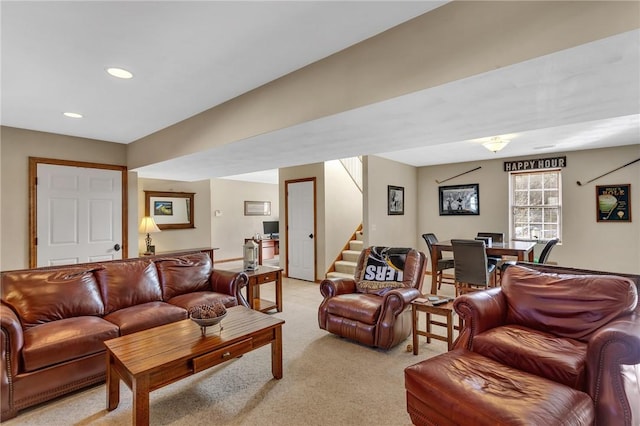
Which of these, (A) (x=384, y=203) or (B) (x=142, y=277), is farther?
(A) (x=384, y=203)

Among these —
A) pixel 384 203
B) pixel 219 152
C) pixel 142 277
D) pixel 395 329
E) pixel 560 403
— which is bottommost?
pixel 395 329

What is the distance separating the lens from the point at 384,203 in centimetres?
584

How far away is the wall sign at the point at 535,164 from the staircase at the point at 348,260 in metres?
3.20

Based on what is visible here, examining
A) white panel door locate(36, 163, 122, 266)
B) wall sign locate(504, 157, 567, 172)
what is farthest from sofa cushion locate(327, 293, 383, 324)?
wall sign locate(504, 157, 567, 172)

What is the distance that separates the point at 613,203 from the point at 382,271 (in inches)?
172

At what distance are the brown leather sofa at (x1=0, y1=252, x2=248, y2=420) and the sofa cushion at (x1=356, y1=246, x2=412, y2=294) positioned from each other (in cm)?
140

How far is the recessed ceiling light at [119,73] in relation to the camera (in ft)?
7.86

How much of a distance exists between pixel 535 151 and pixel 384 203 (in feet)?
9.00

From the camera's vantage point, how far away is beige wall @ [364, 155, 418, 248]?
5.45m

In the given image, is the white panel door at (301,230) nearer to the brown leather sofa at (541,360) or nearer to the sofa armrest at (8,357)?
the brown leather sofa at (541,360)

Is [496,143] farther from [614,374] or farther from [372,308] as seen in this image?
[614,374]

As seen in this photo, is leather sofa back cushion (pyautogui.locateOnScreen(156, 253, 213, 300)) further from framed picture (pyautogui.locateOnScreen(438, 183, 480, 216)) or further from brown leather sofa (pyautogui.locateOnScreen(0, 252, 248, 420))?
framed picture (pyautogui.locateOnScreen(438, 183, 480, 216))

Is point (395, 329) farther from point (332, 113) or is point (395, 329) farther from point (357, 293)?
point (332, 113)

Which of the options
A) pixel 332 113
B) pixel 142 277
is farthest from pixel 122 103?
pixel 332 113
